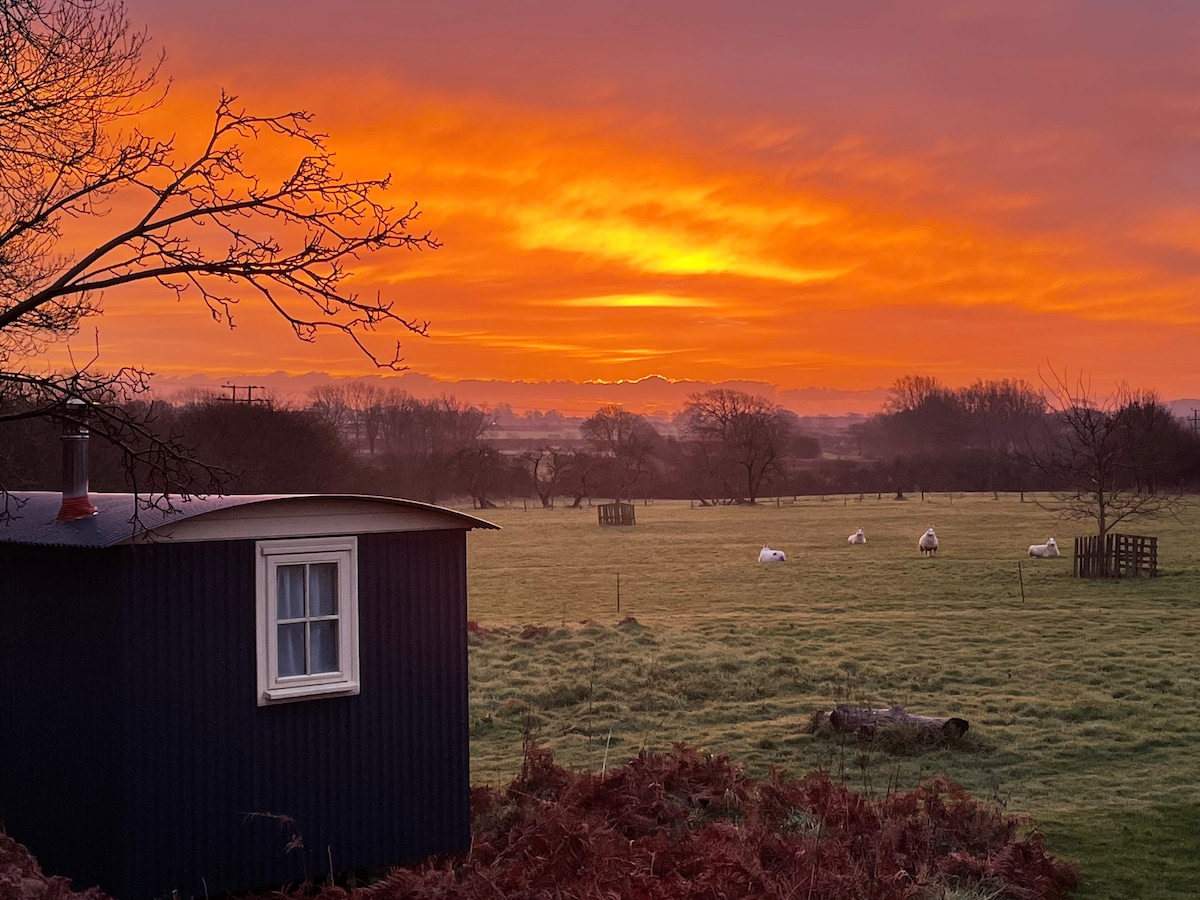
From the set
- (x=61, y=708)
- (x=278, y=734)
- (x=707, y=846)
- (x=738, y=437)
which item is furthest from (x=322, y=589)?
(x=738, y=437)

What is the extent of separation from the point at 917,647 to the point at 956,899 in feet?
47.6

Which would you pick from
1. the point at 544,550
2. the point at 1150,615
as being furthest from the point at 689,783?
the point at 544,550

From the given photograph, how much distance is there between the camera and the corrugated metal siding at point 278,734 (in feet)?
30.3

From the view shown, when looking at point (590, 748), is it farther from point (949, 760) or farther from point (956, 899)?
point (956, 899)

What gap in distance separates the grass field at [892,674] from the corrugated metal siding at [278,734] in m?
3.15

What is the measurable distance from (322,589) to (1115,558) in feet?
100

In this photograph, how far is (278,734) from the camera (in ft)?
32.3

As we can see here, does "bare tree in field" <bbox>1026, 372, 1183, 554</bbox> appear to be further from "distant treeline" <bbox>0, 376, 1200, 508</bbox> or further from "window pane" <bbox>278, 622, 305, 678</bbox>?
"window pane" <bbox>278, 622, 305, 678</bbox>

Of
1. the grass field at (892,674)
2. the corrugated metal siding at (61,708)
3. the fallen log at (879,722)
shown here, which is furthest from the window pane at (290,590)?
the fallen log at (879,722)

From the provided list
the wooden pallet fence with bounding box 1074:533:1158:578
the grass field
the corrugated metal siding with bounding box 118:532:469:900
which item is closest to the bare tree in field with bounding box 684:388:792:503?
the grass field

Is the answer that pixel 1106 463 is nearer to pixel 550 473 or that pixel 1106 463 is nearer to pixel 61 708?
pixel 61 708

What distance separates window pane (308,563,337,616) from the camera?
10.1 meters

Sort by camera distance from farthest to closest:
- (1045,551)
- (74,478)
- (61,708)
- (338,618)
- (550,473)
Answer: (550,473) < (1045,551) < (74,478) < (338,618) < (61,708)

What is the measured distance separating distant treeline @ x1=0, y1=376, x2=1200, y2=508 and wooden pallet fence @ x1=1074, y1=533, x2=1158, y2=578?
3.83m
